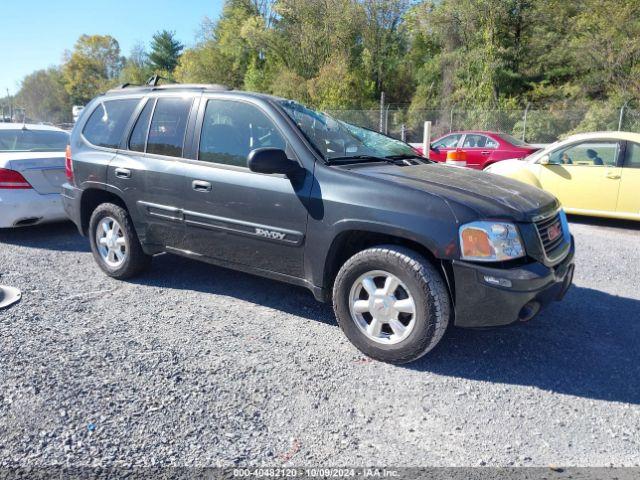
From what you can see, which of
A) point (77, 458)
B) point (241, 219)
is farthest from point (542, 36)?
point (77, 458)

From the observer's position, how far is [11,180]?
6.20 m

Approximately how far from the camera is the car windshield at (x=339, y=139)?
12.9ft

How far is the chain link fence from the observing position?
21375 millimetres

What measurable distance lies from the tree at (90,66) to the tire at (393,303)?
246 feet

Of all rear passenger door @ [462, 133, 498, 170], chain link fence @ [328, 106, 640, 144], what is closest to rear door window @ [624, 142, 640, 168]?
rear passenger door @ [462, 133, 498, 170]

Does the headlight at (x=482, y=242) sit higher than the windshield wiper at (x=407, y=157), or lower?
lower

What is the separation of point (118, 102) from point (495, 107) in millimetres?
26158

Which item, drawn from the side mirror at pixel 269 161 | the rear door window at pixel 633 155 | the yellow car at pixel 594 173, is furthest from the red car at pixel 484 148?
the side mirror at pixel 269 161

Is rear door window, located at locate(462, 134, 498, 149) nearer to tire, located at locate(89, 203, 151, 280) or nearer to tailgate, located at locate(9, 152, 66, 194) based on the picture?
tailgate, located at locate(9, 152, 66, 194)

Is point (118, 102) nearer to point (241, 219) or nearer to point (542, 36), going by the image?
point (241, 219)

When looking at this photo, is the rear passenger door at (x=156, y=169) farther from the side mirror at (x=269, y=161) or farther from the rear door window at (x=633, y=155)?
the rear door window at (x=633, y=155)

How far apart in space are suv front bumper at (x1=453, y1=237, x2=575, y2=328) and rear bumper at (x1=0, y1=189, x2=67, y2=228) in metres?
5.38

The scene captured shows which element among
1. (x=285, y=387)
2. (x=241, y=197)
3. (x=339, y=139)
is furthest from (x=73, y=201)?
(x=285, y=387)

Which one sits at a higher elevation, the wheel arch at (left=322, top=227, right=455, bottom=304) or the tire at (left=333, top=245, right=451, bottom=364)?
the wheel arch at (left=322, top=227, right=455, bottom=304)
